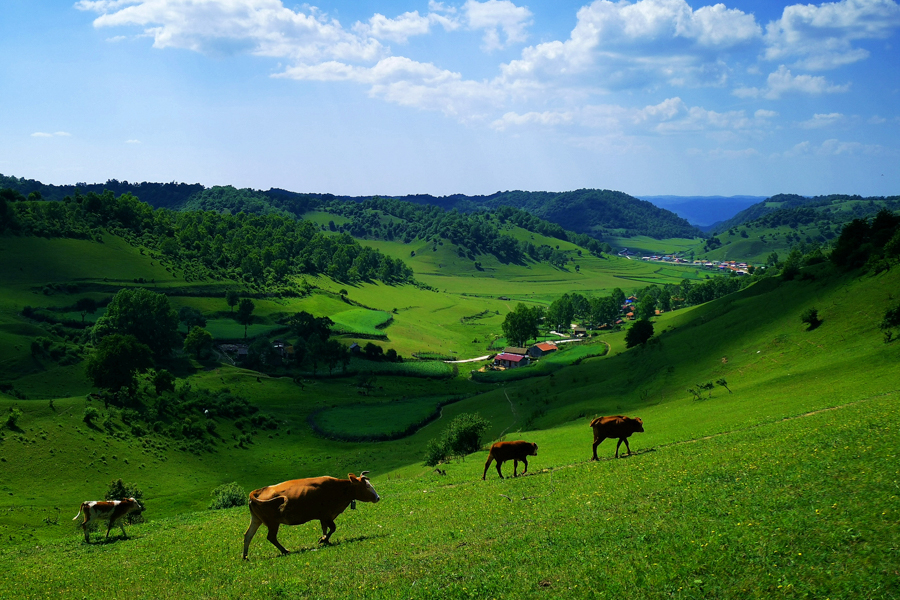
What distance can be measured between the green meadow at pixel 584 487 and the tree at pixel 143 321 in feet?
139

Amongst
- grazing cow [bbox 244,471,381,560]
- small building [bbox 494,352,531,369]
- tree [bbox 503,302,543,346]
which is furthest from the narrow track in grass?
tree [bbox 503,302,543,346]

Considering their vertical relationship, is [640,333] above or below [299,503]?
below

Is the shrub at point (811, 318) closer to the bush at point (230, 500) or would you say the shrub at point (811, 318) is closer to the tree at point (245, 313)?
the bush at point (230, 500)

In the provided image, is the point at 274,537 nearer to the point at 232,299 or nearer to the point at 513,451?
the point at 513,451

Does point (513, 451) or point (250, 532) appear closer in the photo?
point (250, 532)

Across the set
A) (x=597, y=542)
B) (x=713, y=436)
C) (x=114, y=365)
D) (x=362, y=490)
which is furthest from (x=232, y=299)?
(x=597, y=542)

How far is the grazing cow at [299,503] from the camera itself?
20688 mm

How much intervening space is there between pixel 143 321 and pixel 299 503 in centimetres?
14210

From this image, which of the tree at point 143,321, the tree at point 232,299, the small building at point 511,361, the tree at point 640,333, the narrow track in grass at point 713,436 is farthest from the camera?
the tree at point 232,299

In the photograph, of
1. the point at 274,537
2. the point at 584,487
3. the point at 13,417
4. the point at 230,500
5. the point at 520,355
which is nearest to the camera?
the point at 274,537

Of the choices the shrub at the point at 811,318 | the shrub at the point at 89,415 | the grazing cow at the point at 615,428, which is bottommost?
the shrub at the point at 89,415

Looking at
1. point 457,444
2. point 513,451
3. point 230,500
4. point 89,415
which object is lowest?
point 89,415

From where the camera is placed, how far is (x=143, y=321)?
14475cm

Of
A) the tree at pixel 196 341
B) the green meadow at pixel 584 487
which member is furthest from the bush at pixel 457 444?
the tree at pixel 196 341
